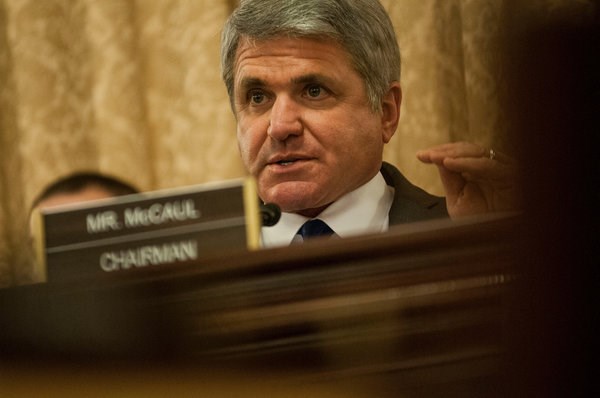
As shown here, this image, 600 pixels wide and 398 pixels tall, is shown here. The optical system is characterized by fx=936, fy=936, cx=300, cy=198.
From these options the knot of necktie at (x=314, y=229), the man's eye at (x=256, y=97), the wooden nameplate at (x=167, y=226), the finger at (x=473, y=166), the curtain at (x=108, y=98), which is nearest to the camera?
the wooden nameplate at (x=167, y=226)

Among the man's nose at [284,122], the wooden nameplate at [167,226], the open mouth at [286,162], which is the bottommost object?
the wooden nameplate at [167,226]

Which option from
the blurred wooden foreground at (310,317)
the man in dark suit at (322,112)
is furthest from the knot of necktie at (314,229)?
the blurred wooden foreground at (310,317)

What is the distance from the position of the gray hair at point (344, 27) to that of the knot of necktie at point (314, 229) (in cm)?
20

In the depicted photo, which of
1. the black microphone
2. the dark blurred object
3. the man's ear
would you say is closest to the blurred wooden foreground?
the dark blurred object

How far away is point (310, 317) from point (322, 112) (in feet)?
2.57

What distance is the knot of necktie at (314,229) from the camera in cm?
113

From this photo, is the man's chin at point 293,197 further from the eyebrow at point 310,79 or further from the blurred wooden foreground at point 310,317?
the blurred wooden foreground at point 310,317

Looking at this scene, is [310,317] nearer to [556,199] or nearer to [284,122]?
[556,199]

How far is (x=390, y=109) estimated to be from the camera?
129 cm

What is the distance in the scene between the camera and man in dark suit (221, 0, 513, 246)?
3.85 ft

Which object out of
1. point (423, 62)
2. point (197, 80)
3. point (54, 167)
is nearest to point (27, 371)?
point (423, 62)

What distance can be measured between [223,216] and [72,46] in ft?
3.96

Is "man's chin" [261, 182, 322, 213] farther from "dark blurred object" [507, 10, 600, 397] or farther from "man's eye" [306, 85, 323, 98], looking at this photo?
"dark blurred object" [507, 10, 600, 397]

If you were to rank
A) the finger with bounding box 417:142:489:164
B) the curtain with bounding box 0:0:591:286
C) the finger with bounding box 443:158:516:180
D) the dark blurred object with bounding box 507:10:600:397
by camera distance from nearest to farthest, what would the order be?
the dark blurred object with bounding box 507:10:600:397
the finger with bounding box 443:158:516:180
the finger with bounding box 417:142:489:164
the curtain with bounding box 0:0:591:286
